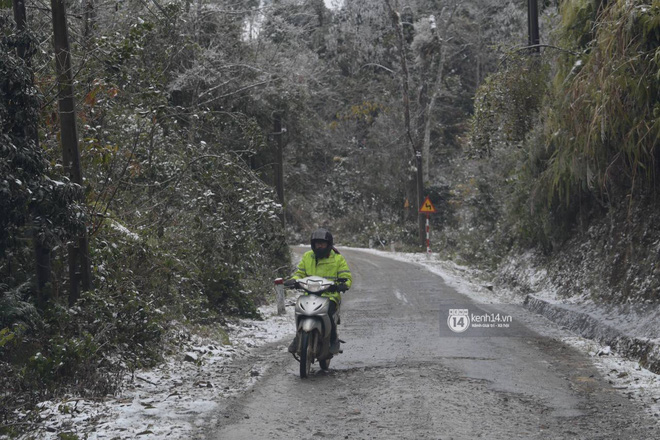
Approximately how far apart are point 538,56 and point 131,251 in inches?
502

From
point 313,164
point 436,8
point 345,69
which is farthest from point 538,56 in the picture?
point 436,8

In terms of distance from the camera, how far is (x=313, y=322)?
9.16 meters

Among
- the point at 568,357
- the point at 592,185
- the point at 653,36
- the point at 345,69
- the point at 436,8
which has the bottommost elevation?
the point at 568,357

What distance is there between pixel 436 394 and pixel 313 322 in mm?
2001

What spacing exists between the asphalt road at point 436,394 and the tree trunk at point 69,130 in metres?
2.54

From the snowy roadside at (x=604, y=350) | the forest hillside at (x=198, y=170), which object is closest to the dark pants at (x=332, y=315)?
the forest hillside at (x=198, y=170)

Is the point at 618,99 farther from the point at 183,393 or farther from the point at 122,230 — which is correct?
the point at 122,230

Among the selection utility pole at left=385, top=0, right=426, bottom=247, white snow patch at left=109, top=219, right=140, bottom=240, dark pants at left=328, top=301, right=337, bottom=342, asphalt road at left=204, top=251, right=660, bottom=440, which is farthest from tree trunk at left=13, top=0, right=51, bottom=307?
utility pole at left=385, top=0, right=426, bottom=247

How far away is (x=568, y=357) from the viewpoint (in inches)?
415

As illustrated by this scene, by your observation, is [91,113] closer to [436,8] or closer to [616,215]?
[616,215]

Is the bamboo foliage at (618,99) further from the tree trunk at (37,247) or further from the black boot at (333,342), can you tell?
the tree trunk at (37,247)

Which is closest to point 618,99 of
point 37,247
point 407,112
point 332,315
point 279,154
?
point 332,315

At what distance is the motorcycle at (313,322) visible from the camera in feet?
29.8

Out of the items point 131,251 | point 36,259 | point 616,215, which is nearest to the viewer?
point 36,259
